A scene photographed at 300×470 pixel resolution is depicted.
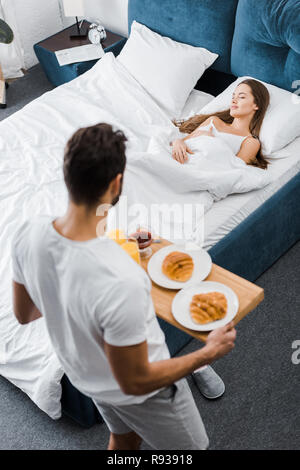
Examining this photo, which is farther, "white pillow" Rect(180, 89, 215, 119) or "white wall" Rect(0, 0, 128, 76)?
"white wall" Rect(0, 0, 128, 76)

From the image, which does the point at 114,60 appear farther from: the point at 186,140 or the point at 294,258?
the point at 294,258

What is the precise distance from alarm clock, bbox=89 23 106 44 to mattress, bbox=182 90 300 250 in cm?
174

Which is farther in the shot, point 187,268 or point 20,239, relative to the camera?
point 187,268

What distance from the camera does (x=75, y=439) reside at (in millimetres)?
2086

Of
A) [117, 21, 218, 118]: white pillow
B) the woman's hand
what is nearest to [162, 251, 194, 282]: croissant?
the woman's hand

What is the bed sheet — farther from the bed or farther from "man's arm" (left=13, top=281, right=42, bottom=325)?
"man's arm" (left=13, top=281, right=42, bottom=325)

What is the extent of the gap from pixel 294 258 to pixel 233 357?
2.18ft

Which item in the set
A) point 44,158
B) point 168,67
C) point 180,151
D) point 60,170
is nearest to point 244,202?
point 180,151

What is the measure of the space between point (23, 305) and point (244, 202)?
125cm

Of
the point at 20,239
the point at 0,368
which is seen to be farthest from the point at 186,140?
the point at 20,239

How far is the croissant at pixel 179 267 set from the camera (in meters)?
1.68

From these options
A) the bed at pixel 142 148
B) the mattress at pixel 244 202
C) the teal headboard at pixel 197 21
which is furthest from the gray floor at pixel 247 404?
the teal headboard at pixel 197 21

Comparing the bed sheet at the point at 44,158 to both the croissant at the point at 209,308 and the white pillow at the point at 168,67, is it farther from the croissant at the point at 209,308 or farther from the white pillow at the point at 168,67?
the croissant at the point at 209,308

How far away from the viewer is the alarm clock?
373cm
